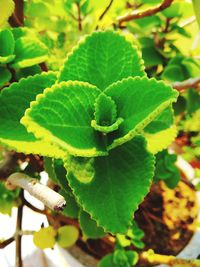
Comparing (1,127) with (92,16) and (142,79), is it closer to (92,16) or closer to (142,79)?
(142,79)

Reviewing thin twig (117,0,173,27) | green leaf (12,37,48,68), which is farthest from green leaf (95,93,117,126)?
thin twig (117,0,173,27)

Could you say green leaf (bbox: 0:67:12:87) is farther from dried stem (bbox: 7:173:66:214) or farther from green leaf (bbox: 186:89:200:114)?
green leaf (bbox: 186:89:200:114)

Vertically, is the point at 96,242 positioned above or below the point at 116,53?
below

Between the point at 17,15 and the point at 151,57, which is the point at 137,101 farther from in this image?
the point at 151,57

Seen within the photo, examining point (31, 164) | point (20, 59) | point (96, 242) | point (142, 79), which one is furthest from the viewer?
point (96, 242)

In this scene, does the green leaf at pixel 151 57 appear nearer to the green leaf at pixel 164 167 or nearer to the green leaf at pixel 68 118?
the green leaf at pixel 164 167

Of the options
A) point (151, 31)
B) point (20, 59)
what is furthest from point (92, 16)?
point (20, 59)

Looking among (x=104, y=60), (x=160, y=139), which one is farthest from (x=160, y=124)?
(x=104, y=60)
